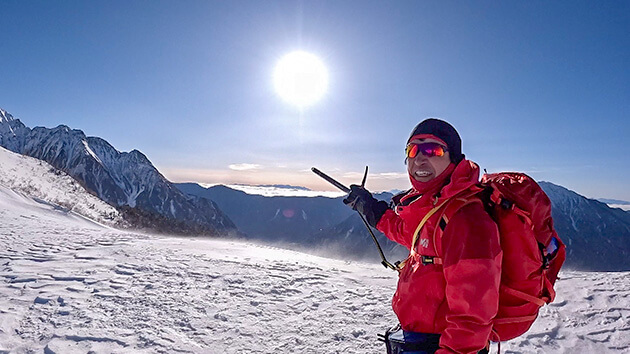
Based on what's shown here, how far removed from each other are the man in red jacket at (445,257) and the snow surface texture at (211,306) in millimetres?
2875

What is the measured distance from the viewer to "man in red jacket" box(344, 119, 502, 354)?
6.15 ft

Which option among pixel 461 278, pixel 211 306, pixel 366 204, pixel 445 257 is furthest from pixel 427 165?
pixel 211 306

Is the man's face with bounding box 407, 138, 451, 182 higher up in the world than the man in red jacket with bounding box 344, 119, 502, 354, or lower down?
higher up

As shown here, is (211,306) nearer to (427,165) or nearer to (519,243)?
(427,165)

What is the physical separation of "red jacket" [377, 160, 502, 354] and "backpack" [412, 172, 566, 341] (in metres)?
0.11

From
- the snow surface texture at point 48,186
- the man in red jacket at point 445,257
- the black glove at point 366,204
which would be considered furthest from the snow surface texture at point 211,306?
the snow surface texture at point 48,186

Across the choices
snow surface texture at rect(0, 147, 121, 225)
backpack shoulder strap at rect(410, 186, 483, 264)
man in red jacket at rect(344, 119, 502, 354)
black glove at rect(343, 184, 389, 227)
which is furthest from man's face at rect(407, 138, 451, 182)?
snow surface texture at rect(0, 147, 121, 225)

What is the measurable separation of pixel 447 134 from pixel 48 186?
3592 cm

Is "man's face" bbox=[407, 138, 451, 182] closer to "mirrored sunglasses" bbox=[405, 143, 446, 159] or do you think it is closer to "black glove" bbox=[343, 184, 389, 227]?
"mirrored sunglasses" bbox=[405, 143, 446, 159]

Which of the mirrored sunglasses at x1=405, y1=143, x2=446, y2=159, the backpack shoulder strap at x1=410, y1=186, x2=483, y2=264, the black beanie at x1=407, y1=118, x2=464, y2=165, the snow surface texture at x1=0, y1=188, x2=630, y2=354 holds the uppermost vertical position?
the black beanie at x1=407, y1=118, x2=464, y2=165

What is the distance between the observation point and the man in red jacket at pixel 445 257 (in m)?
1.87

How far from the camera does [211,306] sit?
6016 mm

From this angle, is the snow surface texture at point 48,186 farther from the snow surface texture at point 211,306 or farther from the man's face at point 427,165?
the man's face at point 427,165

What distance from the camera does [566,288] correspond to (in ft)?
24.0
